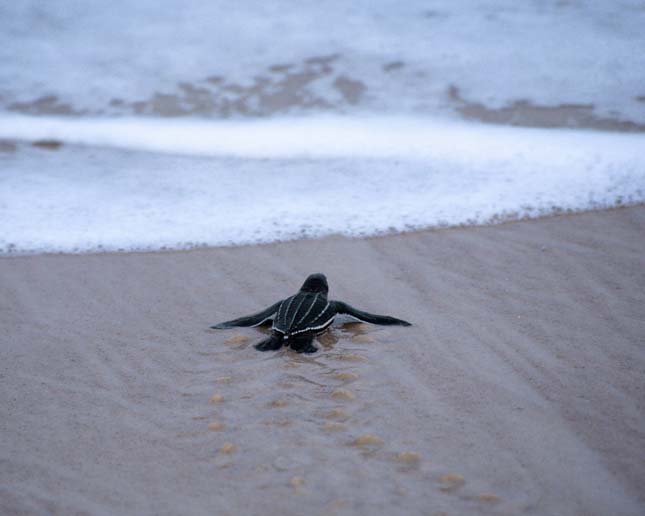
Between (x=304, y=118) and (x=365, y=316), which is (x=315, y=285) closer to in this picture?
(x=365, y=316)

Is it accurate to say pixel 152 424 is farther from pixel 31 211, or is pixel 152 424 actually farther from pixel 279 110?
pixel 279 110

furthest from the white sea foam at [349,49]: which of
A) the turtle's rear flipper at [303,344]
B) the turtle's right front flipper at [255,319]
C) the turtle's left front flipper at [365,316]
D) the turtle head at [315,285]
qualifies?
the turtle's rear flipper at [303,344]

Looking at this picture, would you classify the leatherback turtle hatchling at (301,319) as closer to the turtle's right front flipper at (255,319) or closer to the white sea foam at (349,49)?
the turtle's right front flipper at (255,319)

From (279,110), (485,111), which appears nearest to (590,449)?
(485,111)

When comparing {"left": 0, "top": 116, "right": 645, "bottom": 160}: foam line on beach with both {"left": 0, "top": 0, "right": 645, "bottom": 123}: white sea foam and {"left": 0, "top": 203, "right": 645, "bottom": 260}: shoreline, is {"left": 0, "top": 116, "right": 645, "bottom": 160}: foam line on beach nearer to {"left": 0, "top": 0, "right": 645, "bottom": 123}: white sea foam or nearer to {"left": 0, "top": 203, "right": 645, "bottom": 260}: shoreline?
{"left": 0, "top": 0, "right": 645, "bottom": 123}: white sea foam

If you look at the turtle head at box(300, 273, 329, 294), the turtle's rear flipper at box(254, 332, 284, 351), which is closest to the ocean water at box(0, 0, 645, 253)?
the turtle head at box(300, 273, 329, 294)

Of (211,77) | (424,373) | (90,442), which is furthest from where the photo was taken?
(211,77)

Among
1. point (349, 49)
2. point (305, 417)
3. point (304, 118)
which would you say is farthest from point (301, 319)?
point (349, 49)
